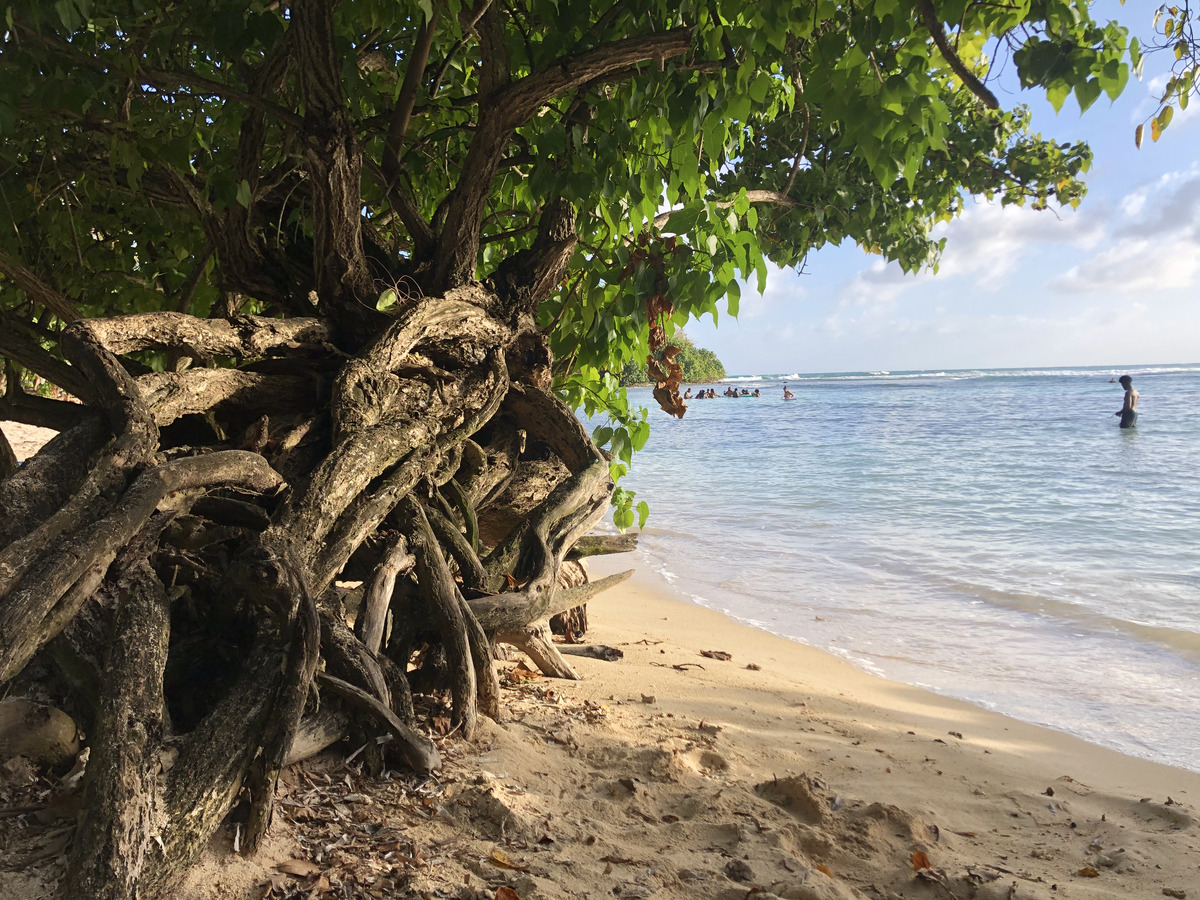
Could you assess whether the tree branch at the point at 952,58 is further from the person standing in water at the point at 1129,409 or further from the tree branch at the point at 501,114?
the person standing in water at the point at 1129,409

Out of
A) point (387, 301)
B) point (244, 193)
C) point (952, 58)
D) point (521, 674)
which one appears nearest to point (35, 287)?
point (244, 193)

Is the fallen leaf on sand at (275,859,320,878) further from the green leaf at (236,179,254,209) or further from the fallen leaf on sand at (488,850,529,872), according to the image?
the green leaf at (236,179,254,209)

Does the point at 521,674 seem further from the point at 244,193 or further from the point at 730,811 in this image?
the point at 244,193

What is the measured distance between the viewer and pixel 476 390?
141 inches

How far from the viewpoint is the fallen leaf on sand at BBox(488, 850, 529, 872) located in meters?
1.97

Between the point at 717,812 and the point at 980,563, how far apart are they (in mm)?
6429

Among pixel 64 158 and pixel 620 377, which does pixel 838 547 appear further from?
pixel 64 158

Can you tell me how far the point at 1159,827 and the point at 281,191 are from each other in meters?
4.44

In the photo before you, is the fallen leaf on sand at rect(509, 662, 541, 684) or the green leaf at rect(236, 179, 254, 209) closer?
the green leaf at rect(236, 179, 254, 209)

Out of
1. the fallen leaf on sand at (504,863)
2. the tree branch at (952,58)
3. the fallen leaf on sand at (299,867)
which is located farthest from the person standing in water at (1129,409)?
the fallen leaf on sand at (299,867)

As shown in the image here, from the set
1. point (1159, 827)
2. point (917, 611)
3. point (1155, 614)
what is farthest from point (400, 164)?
point (1155, 614)

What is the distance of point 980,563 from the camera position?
310 inches

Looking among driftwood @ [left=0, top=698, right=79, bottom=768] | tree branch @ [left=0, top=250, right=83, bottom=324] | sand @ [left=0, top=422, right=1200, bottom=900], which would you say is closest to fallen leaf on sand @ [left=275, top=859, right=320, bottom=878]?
sand @ [left=0, top=422, right=1200, bottom=900]

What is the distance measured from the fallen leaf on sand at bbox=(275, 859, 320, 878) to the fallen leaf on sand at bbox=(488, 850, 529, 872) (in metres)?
0.42
